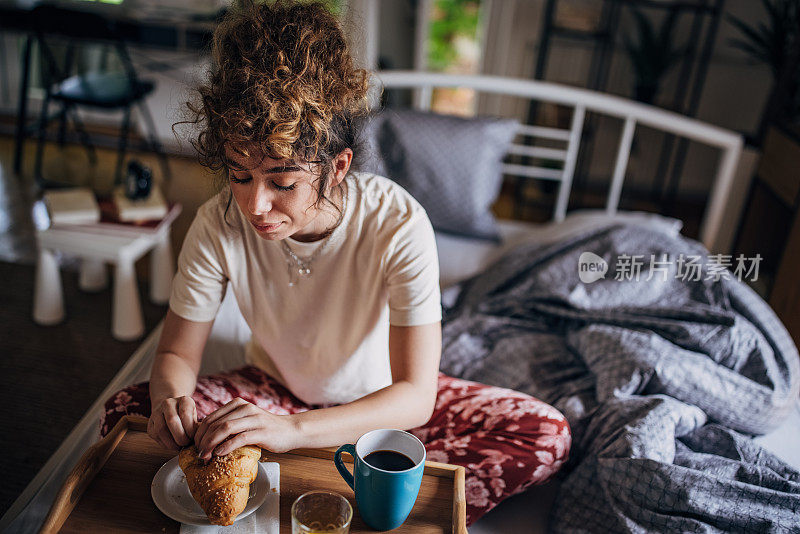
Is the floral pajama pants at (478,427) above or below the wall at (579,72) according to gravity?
below

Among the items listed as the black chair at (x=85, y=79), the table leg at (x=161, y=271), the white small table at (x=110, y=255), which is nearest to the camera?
the white small table at (x=110, y=255)

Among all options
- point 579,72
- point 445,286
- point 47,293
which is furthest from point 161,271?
point 579,72

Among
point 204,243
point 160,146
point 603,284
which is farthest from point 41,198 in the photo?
point 603,284

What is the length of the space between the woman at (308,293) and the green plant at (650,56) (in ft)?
7.92

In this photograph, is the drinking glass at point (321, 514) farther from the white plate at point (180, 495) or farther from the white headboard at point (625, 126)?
the white headboard at point (625, 126)

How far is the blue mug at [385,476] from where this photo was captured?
29.6 inches

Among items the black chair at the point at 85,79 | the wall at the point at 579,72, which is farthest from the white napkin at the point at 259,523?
the wall at the point at 579,72

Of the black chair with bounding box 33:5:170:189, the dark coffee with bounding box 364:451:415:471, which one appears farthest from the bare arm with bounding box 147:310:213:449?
the black chair with bounding box 33:5:170:189

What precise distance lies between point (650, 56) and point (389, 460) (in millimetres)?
2824

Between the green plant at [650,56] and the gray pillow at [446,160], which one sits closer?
the gray pillow at [446,160]

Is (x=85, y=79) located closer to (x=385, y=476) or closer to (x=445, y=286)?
(x=445, y=286)

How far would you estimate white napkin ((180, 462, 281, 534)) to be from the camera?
2.54 feet

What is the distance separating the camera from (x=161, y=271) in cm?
230

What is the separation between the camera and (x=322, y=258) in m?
1.09
